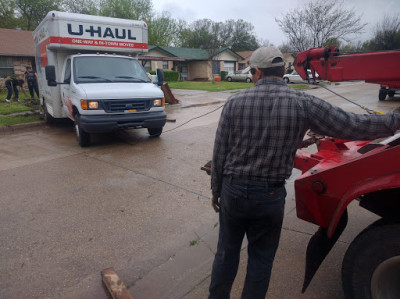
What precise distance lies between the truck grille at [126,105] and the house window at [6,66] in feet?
67.3

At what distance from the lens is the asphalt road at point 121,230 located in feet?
9.05

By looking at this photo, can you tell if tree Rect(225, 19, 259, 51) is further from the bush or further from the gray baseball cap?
the gray baseball cap

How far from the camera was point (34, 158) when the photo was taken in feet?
21.3

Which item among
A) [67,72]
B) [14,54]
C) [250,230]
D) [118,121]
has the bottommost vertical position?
[250,230]

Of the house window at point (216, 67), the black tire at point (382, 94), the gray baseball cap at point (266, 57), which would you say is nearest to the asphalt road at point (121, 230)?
the gray baseball cap at point (266, 57)

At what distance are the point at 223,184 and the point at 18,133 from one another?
917 cm

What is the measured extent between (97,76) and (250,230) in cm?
654

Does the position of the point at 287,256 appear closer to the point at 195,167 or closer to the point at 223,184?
the point at 223,184

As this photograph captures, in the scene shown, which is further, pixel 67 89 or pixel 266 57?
pixel 67 89

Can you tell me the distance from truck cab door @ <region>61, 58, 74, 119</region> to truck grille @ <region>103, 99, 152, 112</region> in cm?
132

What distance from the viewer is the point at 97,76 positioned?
7473 mm

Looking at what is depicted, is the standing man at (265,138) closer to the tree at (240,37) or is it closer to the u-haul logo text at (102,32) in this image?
the u-haul logo text at (102,32)

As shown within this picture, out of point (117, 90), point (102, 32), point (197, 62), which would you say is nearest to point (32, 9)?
point (197, 62)

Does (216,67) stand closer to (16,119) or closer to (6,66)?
(6,66)
